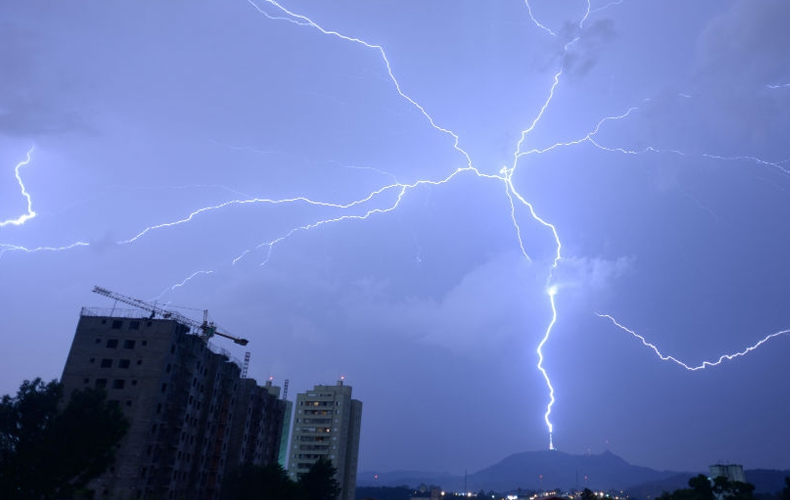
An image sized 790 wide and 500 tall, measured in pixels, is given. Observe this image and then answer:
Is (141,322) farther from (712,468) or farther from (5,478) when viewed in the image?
(712,468)

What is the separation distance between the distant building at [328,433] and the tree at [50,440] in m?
45.8

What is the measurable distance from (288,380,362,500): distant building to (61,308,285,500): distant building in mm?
26907

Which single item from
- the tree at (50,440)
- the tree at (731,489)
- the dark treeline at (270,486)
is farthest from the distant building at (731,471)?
the tree at (50,440)

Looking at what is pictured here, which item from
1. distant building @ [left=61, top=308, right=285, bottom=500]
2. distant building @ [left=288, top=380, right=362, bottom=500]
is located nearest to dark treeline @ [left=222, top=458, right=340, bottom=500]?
distant building @ [left=61, top=308, right=285, bottom=500]

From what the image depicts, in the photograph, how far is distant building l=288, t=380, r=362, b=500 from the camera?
6388cm

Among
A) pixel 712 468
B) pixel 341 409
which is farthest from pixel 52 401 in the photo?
pixel 712 468

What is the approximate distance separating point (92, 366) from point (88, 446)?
1236 cm

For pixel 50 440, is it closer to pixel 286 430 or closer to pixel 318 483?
pixel 318 483

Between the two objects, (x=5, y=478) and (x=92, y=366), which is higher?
(x=92, y=366)

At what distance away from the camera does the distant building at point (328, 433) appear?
63875mm

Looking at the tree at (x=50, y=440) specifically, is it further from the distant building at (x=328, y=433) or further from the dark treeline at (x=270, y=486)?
the distant building at (x=328, y=433)

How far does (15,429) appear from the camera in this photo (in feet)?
65.9

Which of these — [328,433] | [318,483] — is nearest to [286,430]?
[328,433]

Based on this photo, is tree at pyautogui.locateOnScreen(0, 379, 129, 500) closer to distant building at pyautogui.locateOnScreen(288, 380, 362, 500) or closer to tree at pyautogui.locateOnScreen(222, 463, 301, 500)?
tree at pyautogui.locateOnScreen(222, 463, 301, 500)
